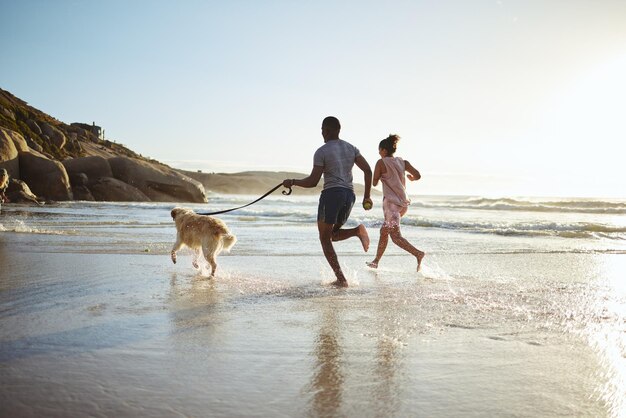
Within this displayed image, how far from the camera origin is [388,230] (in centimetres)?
756

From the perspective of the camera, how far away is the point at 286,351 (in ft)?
10.4

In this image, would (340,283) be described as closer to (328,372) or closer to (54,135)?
(328,372)

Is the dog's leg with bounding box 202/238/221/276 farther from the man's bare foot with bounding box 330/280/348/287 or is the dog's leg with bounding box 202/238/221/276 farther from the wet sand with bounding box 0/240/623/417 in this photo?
the man's bare foot with bounding box 330/280/348/287

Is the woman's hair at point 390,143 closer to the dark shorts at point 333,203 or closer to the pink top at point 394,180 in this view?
the pink top at point 394,180

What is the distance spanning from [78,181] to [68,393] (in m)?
31.1

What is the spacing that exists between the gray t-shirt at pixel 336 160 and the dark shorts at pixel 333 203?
68 mm

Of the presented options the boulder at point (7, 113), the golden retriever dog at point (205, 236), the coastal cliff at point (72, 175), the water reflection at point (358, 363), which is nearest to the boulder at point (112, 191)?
the coastal cliff at point (72, 175)

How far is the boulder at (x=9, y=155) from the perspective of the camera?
1018 inches

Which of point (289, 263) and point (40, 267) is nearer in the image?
point (40, 267)

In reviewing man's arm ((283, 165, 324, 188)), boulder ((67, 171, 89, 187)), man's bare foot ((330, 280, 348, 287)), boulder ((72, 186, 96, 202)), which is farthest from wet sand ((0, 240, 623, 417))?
boulder ((67, 171, 89, 187))

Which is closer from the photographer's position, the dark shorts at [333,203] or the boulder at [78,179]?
the dark shorts at [333,203]

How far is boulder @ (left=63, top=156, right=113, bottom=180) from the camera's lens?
105 feet

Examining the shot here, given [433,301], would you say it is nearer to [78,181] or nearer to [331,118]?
[331,118]

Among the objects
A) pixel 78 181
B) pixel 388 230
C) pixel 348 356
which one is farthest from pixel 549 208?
pixel 348 356
